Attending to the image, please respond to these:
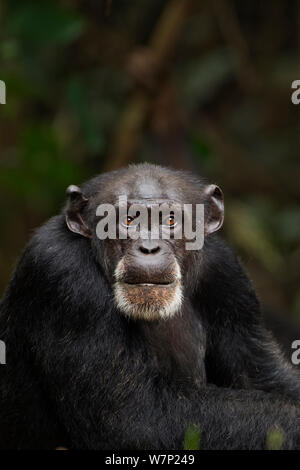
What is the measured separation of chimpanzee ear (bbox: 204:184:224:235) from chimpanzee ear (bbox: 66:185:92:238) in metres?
0.94

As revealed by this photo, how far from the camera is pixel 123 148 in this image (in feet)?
41.9

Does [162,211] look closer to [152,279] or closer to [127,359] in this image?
[152,279]

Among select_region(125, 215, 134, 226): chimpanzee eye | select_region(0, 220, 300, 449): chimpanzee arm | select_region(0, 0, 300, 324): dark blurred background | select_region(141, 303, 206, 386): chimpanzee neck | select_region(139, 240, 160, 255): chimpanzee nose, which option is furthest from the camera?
select_region(0, 0, 300, 324): dark blurred background

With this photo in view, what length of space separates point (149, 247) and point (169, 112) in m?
6.04

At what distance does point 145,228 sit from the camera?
6.20 m

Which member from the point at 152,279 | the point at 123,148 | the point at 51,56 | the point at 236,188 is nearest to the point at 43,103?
the point at 51,56

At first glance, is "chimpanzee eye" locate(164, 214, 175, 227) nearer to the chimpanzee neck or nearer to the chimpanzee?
the chimpanzee

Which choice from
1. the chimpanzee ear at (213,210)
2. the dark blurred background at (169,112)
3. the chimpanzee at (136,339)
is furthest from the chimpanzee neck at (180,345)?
the dark blurred background at (169,112)

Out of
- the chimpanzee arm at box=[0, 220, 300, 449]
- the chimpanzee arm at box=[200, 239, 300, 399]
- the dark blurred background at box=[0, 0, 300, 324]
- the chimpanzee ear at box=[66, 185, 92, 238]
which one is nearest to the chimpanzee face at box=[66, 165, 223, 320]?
the chimpanzee ear at box=[66, 185, 92, 238]

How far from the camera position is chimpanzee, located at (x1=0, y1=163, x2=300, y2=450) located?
5.96m

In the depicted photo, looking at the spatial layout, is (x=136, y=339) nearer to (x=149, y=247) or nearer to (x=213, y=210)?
(x=149, y=247)

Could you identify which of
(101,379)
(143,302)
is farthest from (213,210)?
(101,379)

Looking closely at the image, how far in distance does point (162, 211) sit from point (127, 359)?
1046 mm

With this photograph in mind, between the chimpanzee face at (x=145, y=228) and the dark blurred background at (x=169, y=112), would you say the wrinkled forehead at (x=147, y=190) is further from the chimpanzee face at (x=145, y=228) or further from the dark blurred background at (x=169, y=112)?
the dark blurred background at (x=169, y=112)
